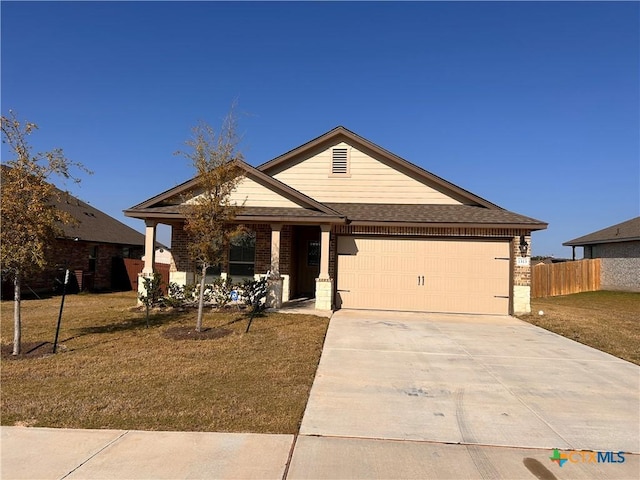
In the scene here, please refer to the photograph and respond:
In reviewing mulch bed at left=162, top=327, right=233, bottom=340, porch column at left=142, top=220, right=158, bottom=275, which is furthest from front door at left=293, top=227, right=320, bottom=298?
mulch bed at left=162, top=327, right=233, bottom=340

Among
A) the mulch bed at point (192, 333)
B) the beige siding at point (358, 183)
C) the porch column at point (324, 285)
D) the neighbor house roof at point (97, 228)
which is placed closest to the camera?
the mulch bed at point (192, 333)

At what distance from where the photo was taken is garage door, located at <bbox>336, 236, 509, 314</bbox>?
1279 cm

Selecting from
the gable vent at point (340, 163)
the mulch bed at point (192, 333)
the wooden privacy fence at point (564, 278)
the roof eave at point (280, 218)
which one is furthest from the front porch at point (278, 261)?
the wooden privacy fence at point (564, 278)

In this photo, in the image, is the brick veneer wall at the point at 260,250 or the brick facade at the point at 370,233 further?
the brick veneer wall at the point at 260,250

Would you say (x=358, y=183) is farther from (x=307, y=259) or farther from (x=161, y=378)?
(x=161, y=378)

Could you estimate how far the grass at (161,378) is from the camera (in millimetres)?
4355

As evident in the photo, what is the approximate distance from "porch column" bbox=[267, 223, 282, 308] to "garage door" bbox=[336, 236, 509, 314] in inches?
81.1

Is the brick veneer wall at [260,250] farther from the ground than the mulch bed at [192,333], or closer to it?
farther from the ground

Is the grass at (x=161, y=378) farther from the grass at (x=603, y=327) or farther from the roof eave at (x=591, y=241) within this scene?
the roof eave at (x=591, y=241)

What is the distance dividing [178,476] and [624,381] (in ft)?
21.3

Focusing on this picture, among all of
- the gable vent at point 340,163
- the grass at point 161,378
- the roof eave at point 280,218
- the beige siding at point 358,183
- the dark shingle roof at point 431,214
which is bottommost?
the grass at point 161,378

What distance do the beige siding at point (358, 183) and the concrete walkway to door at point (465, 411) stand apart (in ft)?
23.0

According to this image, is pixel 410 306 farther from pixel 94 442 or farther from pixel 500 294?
pixel 94 442

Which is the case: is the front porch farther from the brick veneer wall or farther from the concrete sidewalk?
the concrete sidewalk
